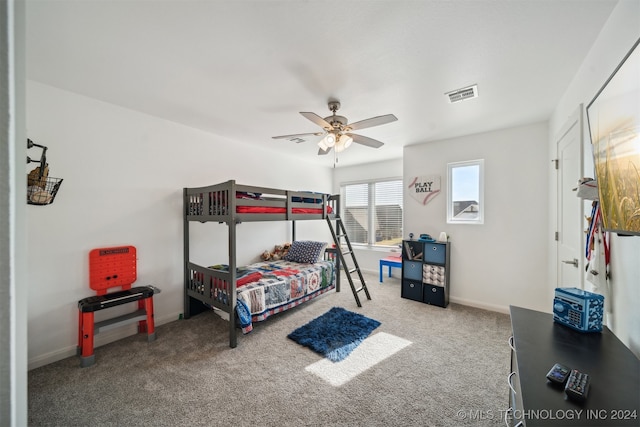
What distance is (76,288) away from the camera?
2395 mm

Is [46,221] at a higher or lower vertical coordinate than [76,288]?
higher

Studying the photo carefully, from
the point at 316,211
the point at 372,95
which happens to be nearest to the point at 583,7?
the point at 372,95

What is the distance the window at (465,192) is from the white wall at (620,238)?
1.81 meters

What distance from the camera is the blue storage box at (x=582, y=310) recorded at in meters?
1.22

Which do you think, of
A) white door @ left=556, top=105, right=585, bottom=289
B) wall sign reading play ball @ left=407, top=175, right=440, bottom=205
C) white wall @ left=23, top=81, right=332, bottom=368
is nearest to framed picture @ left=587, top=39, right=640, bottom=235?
white door @ left=556, top=105, right=585, bottom=289

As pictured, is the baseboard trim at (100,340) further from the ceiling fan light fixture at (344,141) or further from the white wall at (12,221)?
the ceiling fan light fixture at (344,141)

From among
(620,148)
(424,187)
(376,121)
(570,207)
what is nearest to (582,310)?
(620,148)

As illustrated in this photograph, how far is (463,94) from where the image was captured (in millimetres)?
2361

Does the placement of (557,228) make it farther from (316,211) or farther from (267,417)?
(267,417)

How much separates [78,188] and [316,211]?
2.67m

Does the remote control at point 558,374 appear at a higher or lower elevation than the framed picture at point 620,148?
lower

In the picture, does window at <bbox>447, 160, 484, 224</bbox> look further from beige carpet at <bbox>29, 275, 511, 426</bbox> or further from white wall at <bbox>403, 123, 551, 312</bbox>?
beige carpet at <bbox>29, 275, 511, 426</bbox>

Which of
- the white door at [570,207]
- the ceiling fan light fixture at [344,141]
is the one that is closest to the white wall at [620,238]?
the white door at [570,207]

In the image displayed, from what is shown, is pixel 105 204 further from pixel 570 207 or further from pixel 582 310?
pixel 570 207
